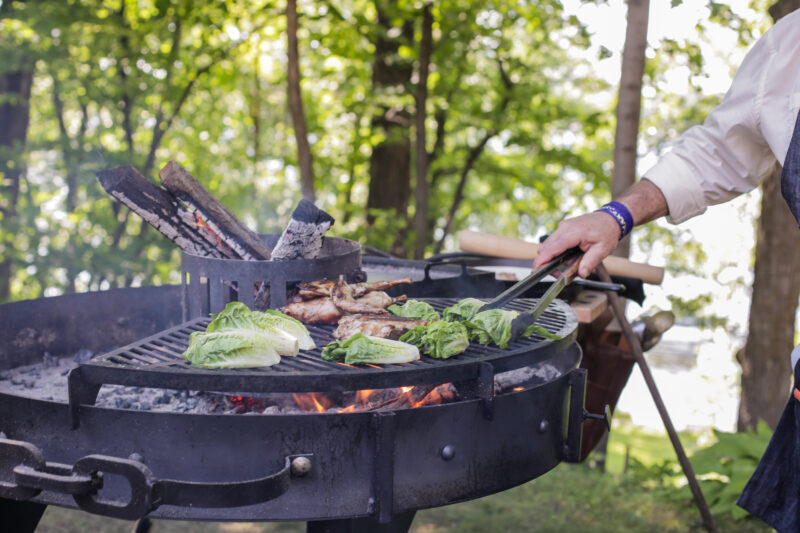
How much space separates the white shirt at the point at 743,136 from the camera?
227 centimetres

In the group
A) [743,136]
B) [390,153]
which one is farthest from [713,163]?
[390,153]

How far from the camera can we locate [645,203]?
2619mm

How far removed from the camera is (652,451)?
892 centimetres

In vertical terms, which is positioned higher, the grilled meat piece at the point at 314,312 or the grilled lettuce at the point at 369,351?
the grilled meat piece at the point at 314,312

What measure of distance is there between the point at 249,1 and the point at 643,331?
582 centimetres

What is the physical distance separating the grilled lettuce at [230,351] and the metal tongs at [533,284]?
2.42 feet

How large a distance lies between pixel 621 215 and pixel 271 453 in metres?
1.63

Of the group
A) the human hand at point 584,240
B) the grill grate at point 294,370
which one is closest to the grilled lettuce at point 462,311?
the grill grate at point 294,370

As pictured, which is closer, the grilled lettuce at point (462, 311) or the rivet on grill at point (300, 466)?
the rivet on grill at point (300, 466)

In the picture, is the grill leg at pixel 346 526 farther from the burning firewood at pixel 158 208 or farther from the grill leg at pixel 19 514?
the burning firewood at pixel 158 208

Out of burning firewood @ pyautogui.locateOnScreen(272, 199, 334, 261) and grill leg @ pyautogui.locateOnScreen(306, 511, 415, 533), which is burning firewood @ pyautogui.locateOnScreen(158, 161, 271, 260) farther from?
grill leg @ pyautogui.locateOnScreen(306, 511, 415, 533)

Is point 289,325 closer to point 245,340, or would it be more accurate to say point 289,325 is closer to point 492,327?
point 245,340

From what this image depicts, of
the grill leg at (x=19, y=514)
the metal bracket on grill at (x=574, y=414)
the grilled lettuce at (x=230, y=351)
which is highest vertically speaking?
the grilled lettuce at (x=230, y=351)

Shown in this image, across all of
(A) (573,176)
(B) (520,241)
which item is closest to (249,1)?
(B) (520,241)
